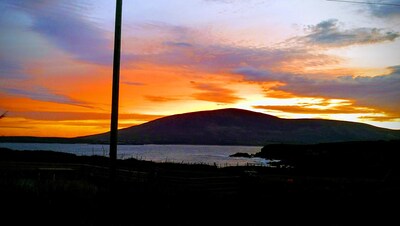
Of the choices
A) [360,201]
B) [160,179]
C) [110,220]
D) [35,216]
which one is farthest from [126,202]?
[360,201]

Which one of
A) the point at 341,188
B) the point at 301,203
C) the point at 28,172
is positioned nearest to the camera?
the point at 301,203

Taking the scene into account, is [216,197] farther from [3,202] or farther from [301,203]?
[3,202]

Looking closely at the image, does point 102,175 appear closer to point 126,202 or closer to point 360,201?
point 126,202

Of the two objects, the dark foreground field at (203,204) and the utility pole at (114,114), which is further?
the utility pole at (114,114)

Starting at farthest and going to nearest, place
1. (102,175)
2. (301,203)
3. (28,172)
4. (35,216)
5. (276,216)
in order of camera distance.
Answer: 1. (102,175)
2. (28,172)
3. (301,203)
4. (276,216)
5. (35,216)

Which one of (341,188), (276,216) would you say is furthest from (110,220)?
(341,188)

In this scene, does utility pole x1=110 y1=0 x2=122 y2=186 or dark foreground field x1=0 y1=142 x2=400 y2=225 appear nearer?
dark foreground field x1=0 y1=142 x2=400 y2=225

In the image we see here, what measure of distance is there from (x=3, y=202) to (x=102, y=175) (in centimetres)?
1217

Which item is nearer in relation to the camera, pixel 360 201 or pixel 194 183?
pixel 360 201

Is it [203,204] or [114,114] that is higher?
[114,114]

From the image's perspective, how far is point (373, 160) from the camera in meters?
52.2

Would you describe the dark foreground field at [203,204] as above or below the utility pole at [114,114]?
below

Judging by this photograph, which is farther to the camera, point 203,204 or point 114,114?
point 203,204

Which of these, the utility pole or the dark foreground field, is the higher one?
the utility pole
